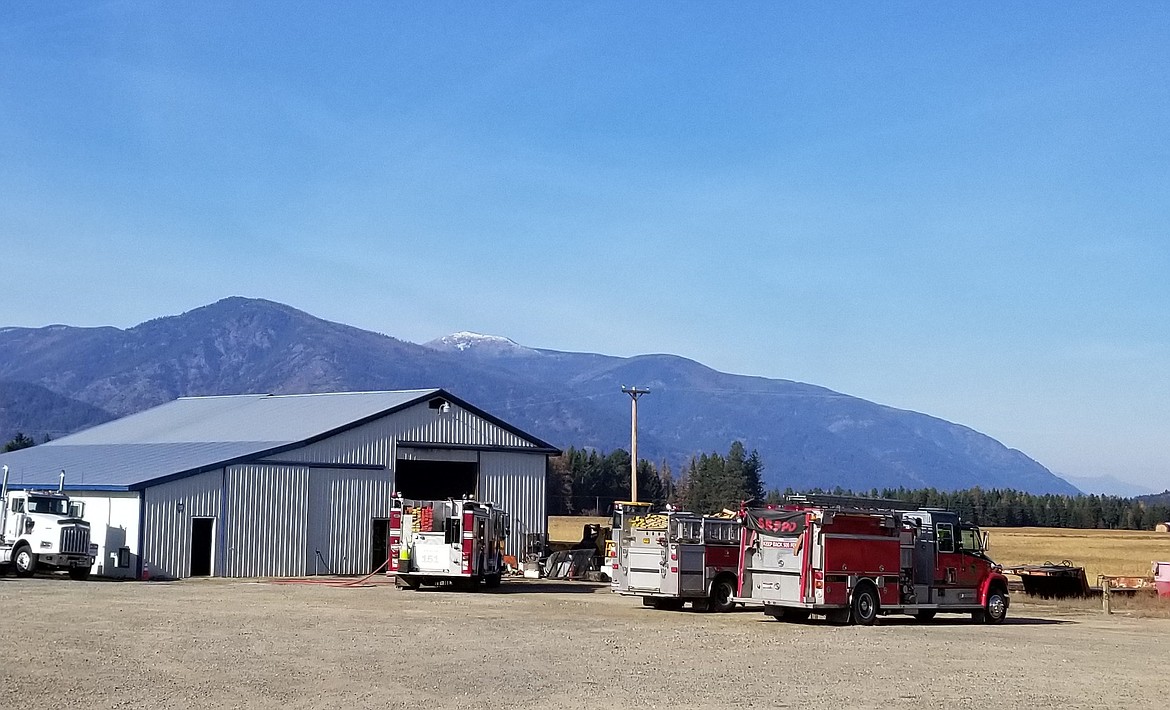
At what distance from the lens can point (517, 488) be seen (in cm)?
5356

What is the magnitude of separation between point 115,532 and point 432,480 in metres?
17.0

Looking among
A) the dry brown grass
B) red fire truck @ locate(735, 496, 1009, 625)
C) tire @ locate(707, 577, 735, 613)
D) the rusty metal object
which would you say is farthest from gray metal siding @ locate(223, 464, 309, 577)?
the dry brown grass

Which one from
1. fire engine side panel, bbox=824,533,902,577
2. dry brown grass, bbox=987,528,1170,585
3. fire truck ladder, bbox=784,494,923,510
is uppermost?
fire truck ladder, bbox=784,494,923,510

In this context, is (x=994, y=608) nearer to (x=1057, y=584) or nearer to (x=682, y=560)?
(x=682, y=560)

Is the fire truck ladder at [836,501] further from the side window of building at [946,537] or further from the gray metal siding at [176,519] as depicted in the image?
the gray metal siding at [176,519]

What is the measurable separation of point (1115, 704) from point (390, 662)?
31.4 ft

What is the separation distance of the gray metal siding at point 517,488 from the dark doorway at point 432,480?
343cm

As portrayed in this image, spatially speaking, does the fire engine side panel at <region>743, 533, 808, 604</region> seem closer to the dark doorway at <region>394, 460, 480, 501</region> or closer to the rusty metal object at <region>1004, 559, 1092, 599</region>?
the rusty metal object at <region>1004, 559, 1092, 599</region>

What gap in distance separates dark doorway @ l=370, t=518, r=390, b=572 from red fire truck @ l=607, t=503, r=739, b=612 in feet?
56.1

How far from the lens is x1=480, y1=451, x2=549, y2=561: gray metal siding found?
52688mm

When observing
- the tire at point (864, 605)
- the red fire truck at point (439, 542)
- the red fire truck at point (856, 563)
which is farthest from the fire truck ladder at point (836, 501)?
the red fire truck at point (439, 542)

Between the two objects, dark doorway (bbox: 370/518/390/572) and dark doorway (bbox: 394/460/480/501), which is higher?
dark doorway (bbox: 394/460/480/501)

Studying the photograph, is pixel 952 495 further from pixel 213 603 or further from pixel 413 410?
pixel 213 603

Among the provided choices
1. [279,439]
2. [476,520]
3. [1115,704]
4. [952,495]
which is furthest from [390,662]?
[952,495]
